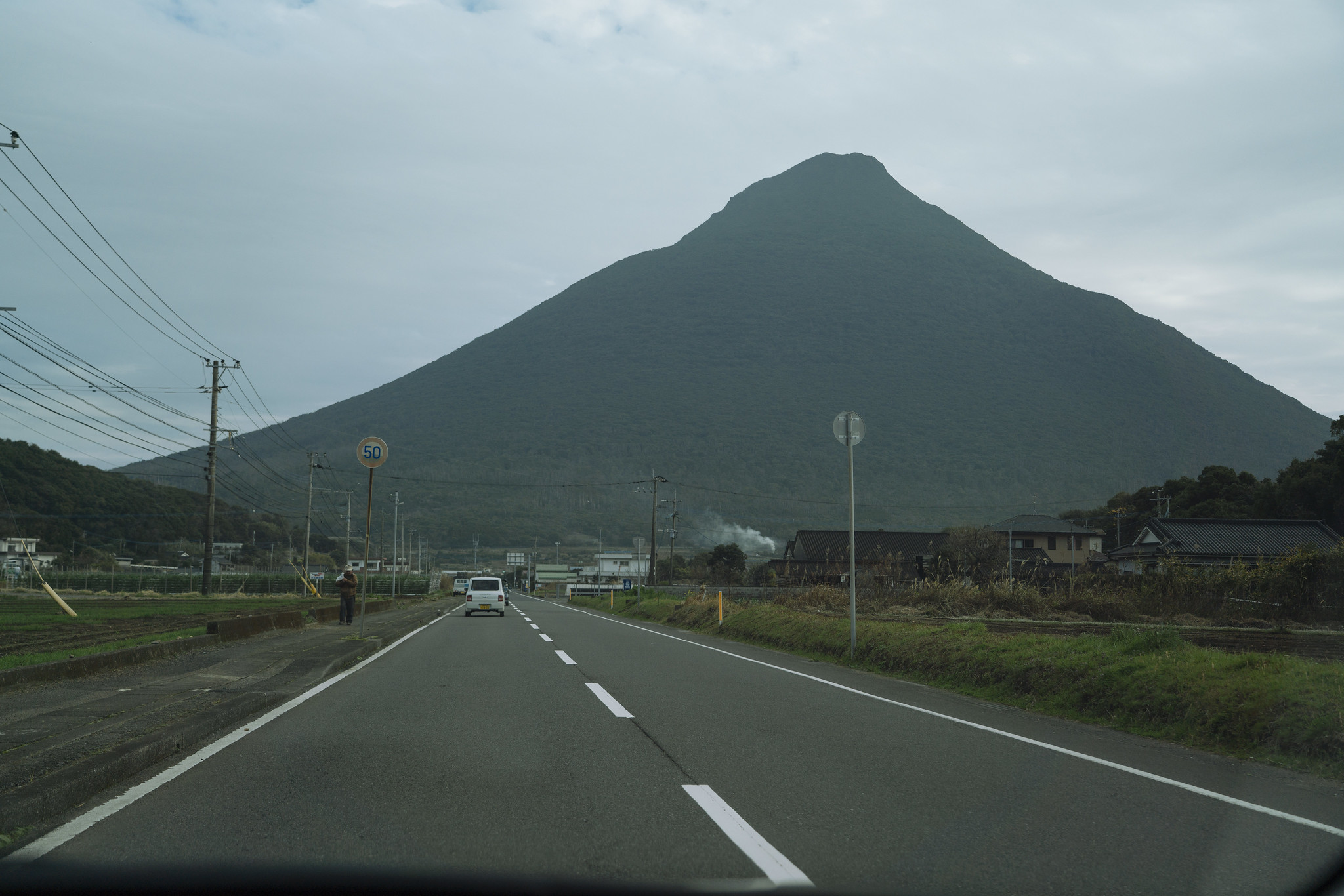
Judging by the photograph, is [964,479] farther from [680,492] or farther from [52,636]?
[52,636]

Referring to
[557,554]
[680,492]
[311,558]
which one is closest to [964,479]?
[680,492]

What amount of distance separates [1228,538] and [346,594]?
135ft

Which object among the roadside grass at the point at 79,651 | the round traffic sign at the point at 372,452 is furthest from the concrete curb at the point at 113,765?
the round traffic sign at the point at 372,452

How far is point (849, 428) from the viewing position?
1480 centimetres

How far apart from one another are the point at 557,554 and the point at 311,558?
36.2 metres

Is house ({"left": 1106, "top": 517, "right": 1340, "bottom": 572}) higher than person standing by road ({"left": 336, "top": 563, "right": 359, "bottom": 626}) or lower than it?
higher

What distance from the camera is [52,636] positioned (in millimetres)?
15703

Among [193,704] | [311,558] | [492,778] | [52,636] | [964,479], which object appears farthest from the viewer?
[964,479]

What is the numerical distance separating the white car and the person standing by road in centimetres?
1110

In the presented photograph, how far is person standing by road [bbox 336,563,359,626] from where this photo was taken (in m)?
22.6

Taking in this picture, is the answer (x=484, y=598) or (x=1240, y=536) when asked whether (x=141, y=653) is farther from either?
(x=1240, y=536)

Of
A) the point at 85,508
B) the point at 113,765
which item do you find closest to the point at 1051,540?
the point at 113,765

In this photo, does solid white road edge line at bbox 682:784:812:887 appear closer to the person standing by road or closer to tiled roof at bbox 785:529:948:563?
the person standing by road

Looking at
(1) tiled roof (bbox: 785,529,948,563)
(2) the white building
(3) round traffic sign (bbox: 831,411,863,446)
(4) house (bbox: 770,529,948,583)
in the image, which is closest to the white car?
(3) round traffic sign (bbox: 831,411,863,446)
